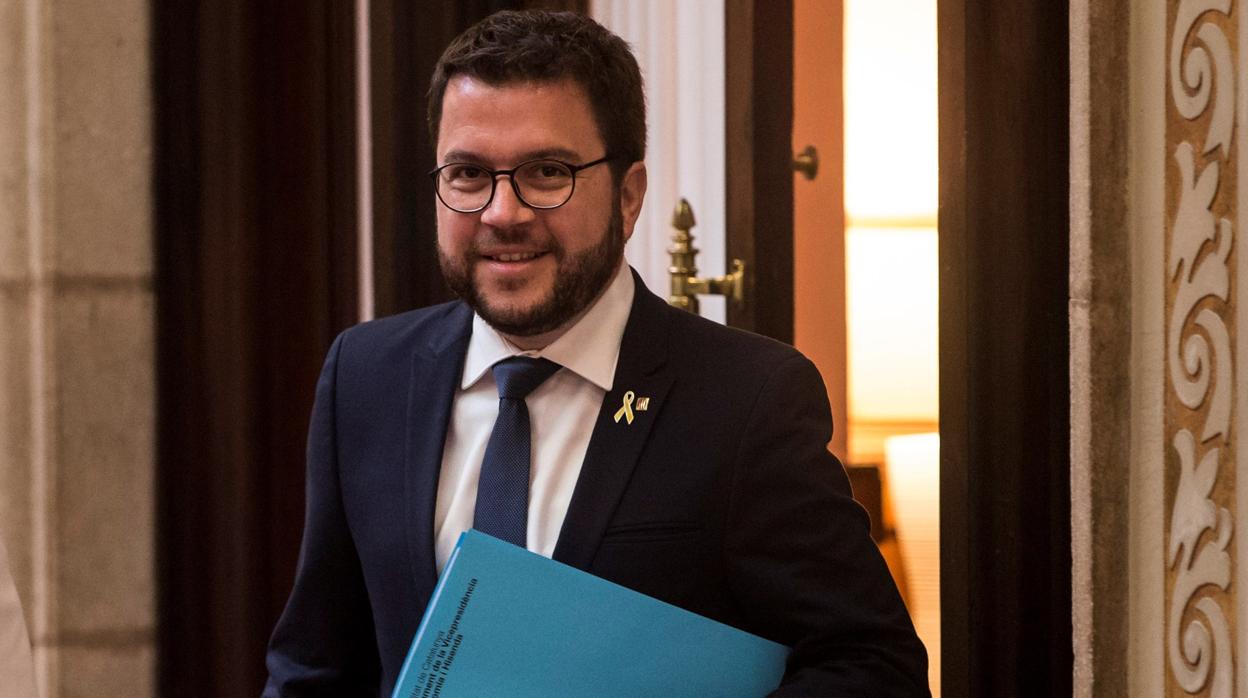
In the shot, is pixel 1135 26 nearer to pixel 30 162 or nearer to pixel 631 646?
pixel 631 646

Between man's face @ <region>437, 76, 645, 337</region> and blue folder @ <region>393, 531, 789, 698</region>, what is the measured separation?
0.29 m

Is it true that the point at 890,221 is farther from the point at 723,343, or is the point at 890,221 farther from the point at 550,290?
the point at 550,290

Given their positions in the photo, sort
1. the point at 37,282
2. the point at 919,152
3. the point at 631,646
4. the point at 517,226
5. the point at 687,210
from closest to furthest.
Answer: the point at 631,646 < the point at 517,226 < the point at 687,210 < the point at 37,282 < the point at 919,152

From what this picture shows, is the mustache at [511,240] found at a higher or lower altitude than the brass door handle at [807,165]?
lower

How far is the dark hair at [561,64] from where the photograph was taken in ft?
4.37

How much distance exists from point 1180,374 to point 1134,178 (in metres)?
0.23

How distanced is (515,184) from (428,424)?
A: 0.29m

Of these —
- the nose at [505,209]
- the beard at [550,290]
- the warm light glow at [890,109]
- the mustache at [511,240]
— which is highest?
the warm light glow at [890,109]

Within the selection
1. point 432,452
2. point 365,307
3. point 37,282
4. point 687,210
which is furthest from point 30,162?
point 432,452

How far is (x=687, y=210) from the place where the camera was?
7.81 feet

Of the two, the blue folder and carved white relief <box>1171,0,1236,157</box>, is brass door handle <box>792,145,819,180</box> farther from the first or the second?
the blue folder

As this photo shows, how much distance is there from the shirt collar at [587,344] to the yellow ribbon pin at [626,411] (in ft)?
0.07

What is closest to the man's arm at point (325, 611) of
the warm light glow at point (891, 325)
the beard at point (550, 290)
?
the beard at point (550, 290)

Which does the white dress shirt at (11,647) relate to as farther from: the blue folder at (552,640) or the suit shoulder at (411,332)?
the suit shoulder at (411,332)
